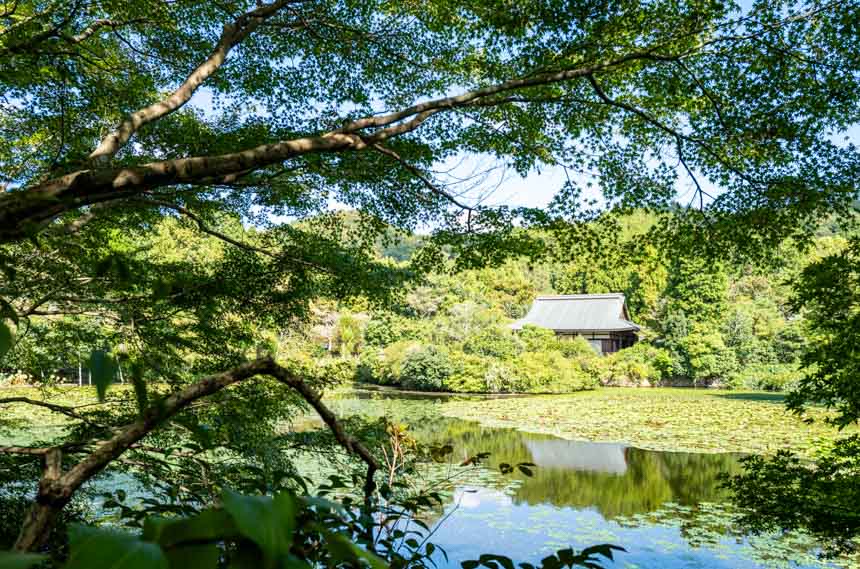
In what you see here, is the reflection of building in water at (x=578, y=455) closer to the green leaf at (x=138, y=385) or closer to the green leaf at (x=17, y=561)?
the green leaf at (x=138, y=385)

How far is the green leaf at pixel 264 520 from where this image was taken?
0.31 metres

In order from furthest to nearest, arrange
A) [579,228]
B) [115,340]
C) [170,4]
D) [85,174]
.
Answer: [115,340]
[579,228]
[170,4]
[85,174]

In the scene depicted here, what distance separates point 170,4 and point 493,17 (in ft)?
7.06

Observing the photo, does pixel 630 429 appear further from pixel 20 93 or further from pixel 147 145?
pixel 20 93

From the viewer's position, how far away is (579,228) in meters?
4.30

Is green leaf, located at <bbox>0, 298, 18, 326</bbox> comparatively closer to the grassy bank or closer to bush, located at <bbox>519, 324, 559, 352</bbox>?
the grassy bank

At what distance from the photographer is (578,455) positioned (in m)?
9.02

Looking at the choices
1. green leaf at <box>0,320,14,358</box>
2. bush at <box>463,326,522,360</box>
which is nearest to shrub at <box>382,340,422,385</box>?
bush at <box>463,326,522,360</box>

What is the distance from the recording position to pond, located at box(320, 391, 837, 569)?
5.26 metres

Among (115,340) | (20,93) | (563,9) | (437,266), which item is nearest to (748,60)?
(563,9)

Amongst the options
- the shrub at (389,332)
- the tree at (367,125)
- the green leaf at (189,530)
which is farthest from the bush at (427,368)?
the green leaf at (189,530)

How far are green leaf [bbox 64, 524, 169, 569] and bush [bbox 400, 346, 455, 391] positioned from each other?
1707 centimetres

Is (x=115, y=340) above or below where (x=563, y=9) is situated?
below

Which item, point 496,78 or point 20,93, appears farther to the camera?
point 496,78
